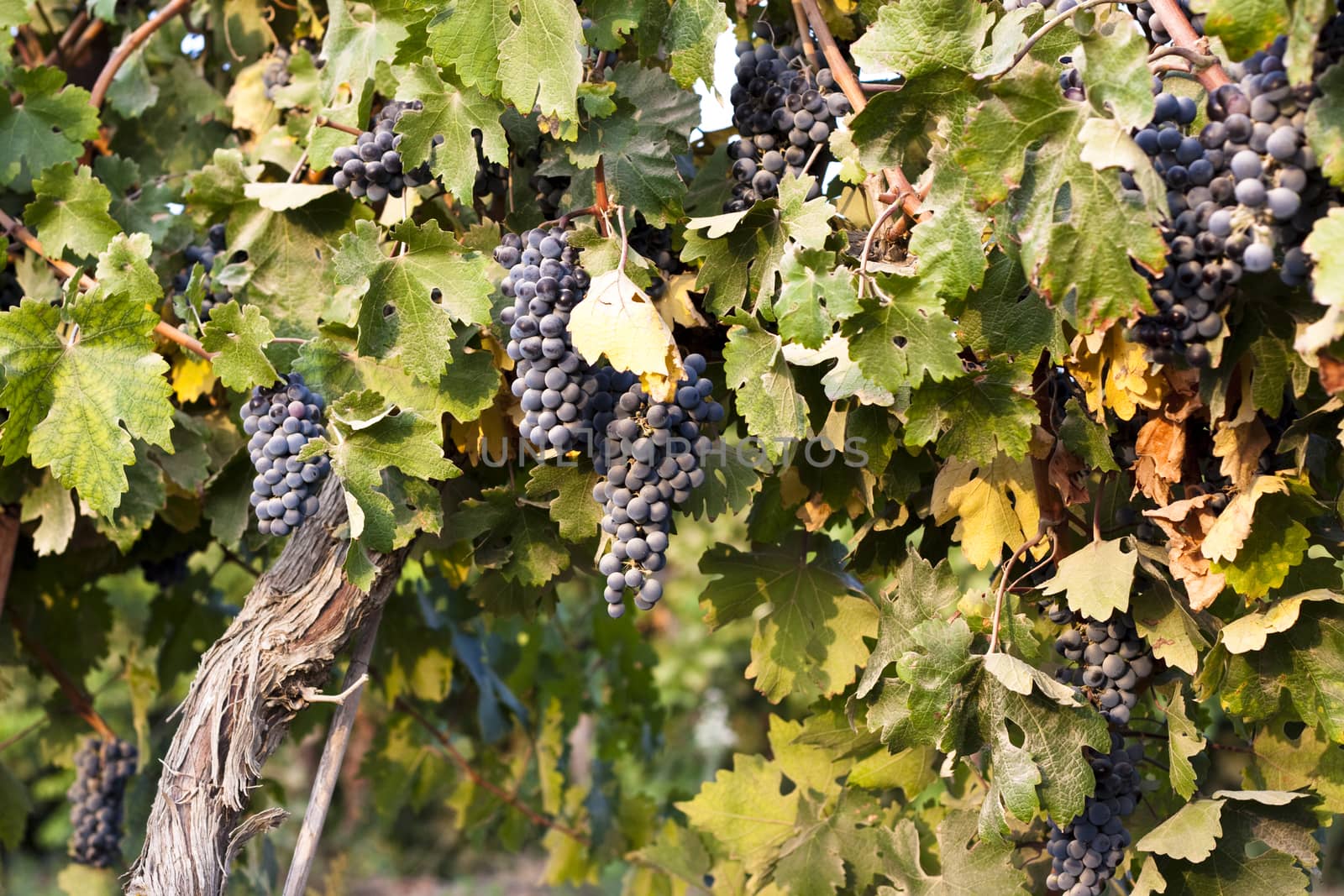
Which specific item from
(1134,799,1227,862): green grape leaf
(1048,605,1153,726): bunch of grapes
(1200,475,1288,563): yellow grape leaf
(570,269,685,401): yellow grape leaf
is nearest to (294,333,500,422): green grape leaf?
(570,269,685,401): yellow grape leaf

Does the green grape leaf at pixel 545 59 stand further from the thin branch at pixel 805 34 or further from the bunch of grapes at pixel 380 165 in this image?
the thin branch at pixel 805 34

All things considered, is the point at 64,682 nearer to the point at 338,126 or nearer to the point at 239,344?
the point at 239,344

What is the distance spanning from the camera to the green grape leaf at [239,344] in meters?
1.80

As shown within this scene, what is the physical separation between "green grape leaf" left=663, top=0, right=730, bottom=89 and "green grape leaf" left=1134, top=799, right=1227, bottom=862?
1307mm

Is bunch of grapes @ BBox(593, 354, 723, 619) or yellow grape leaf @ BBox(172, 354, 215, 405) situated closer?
bunch of grapes @ BBox(593, 354, 723, 619)

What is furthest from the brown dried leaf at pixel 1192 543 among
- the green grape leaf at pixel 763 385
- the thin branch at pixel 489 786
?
the thin branch at pixel 489 786

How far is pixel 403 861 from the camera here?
9.20 metres

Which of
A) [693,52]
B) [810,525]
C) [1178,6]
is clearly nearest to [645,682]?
[810,525]

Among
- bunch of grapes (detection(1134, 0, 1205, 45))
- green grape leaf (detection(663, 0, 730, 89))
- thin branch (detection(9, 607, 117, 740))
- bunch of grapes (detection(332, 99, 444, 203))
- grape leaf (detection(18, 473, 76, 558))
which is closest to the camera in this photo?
bunch of grapes (detection(1134, 0, 1205, 45))

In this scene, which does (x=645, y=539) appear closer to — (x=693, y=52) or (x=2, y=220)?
(x=693, y=52)

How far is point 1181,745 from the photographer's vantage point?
1695 millimetres

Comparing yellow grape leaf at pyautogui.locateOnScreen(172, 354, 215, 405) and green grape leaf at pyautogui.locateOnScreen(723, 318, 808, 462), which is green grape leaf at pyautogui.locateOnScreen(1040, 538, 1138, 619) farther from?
yellow grape leaf at pyautogui.locateOnScreen(172, 354, 215, 405)

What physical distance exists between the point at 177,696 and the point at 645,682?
4584 mm

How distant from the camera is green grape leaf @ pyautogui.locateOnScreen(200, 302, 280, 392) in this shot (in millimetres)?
1801
